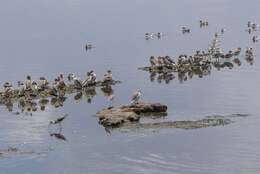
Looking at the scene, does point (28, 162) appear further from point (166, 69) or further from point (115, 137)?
point (166, 69)

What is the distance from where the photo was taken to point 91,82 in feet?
231

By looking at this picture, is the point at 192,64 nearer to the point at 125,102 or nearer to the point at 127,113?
the point at 125,102

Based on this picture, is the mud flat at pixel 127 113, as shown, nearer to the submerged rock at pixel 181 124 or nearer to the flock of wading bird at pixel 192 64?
the submerged rock at pixel 181 124

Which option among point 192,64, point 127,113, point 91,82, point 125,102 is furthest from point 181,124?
point 192,64

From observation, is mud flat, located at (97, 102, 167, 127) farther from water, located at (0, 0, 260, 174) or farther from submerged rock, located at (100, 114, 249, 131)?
water, located at (0, 0, 260, 174)

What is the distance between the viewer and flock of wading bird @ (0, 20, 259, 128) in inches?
2544

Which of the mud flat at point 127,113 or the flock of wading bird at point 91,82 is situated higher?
the flock of wading bird at point 91,82

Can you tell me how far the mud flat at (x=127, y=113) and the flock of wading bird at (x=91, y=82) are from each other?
5.89 feet

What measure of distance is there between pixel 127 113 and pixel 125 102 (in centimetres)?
908

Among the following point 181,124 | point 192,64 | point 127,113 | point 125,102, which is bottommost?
point 181,124

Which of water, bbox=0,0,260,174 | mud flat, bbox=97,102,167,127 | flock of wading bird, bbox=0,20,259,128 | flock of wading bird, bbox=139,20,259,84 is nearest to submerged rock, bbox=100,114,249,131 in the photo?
mud flat, bbox=97,102,167,127

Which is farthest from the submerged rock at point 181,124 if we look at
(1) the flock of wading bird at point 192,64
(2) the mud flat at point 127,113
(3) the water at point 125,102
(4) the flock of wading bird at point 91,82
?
(1) the flock of wading bird at point 192,64

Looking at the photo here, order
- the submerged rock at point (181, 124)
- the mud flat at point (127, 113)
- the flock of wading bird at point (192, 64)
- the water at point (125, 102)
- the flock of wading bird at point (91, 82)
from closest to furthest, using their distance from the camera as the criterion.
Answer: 1. the water at point (125, 102)
2. the submerged rock at point (181, 124)
3. the mud flat at point (127, 113)
4. the flock of wading bird at point (91, 82)
5. the flock of wading bird at point (192, 64)

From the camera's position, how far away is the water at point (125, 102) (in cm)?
4372
